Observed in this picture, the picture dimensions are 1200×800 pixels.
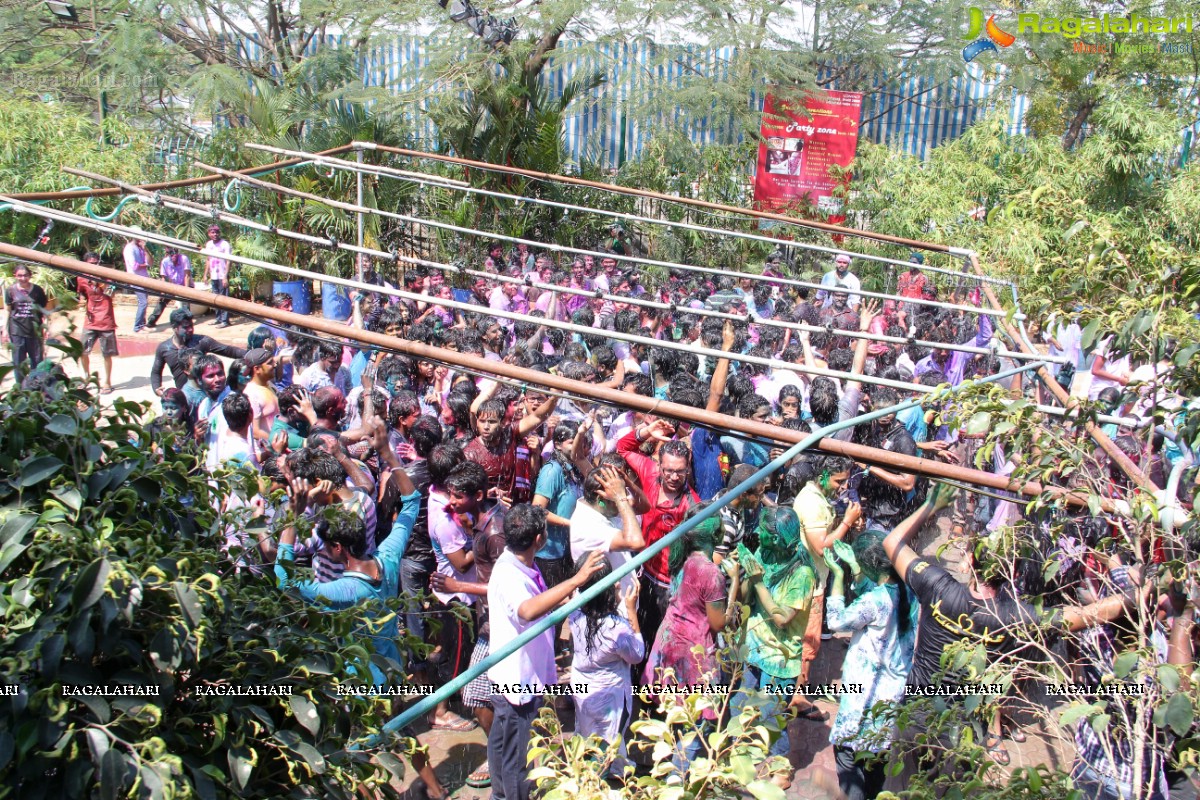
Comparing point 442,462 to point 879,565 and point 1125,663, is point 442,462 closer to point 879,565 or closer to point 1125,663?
point 879,565

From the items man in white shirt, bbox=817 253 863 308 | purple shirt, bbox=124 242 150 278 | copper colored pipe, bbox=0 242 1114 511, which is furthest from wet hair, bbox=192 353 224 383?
man in white shirt, bbox=817 253 863 308

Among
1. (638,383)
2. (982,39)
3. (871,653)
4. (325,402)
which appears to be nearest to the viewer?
(871,653)

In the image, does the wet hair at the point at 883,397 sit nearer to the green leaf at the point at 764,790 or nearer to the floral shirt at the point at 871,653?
the floral shirt at the point at 871,653

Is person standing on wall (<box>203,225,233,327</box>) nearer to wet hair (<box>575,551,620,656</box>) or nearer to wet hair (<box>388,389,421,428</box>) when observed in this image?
wet hair (<box>388,389,421,428</box>)

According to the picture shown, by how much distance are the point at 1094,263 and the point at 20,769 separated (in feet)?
8.47

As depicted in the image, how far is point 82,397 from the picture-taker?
2234mm

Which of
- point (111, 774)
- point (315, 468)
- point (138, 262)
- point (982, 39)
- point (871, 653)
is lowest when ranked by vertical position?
point (871, 653)

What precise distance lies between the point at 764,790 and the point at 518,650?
2.01 m

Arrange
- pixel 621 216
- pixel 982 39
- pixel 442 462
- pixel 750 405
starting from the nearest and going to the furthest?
pixel 442 462 → pixel 750 405 → pixel 621 216 → pixel 982 39

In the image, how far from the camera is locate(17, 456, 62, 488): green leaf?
188 cm

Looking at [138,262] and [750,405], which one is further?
[138,262]

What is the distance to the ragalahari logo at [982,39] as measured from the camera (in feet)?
47.7

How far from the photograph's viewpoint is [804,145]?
559 inches

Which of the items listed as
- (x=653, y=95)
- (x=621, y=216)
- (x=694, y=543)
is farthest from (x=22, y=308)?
(x=653, y=95)
